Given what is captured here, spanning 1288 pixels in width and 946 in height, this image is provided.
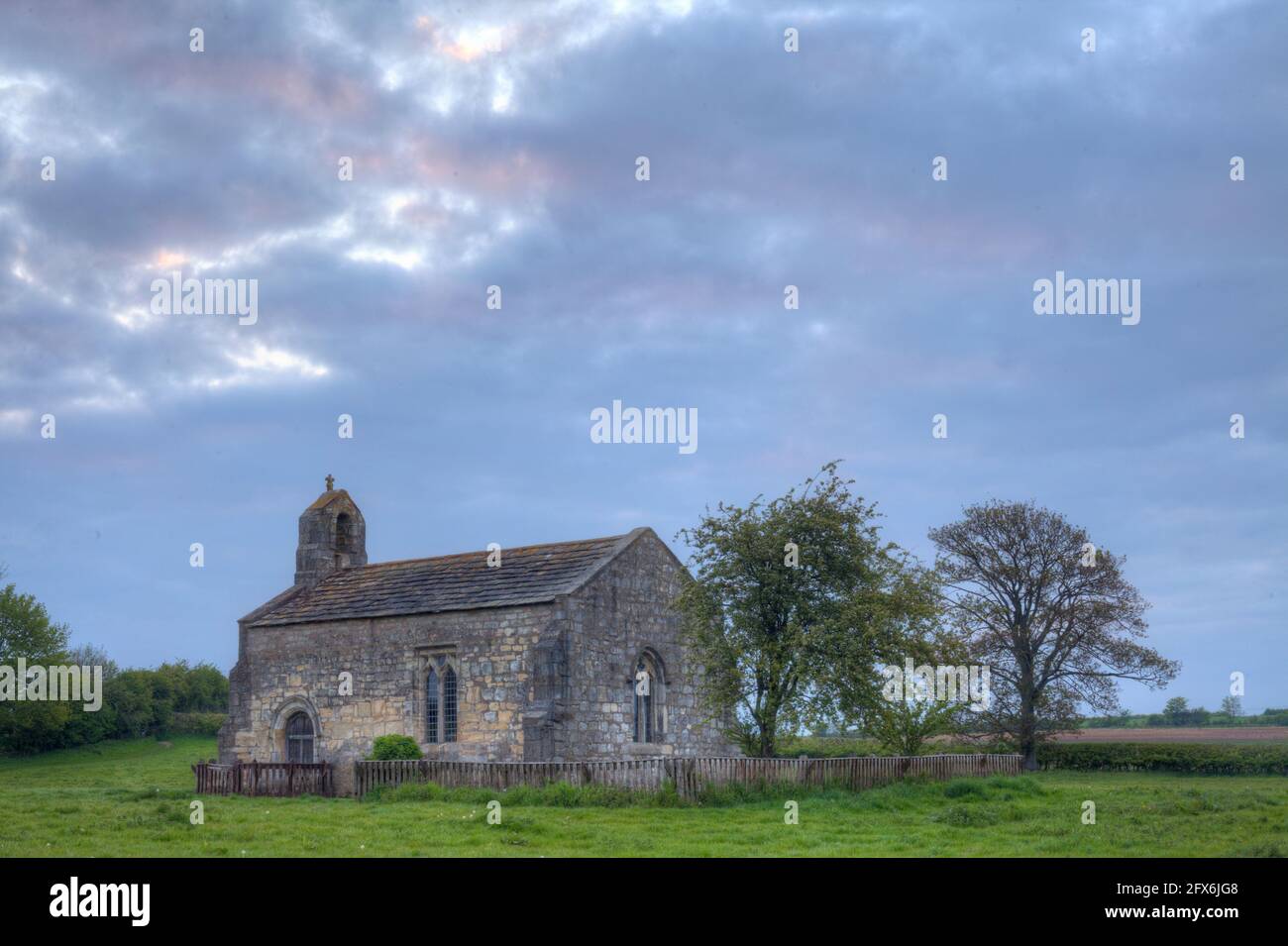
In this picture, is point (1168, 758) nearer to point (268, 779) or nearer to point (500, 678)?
point (500, 678)

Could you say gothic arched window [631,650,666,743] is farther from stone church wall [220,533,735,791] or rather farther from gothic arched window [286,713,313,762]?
gothic arched window [286,713,313,762]

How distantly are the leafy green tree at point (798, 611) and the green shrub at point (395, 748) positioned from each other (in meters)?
8.17

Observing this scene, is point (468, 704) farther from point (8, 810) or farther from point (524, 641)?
point (8, 810)

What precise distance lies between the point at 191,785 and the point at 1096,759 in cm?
3301

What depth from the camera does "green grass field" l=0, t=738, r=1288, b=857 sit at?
1667 centimetres

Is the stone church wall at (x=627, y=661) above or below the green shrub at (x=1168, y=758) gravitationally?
→ above

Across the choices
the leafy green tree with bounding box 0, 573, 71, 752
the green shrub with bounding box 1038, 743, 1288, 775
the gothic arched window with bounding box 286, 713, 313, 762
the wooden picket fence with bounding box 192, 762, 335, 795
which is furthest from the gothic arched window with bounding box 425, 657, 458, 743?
the leafy green tree with bounding box 0, 573, 71, 752

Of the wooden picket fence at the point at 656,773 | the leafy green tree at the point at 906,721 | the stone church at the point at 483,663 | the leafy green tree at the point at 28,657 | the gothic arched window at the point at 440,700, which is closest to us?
the wooden picket fence at the point at 656,773

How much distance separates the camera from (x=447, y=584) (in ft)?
113

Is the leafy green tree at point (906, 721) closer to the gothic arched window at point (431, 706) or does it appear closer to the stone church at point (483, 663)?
the stone church at point (483, 663)

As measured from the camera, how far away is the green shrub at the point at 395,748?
3048cm

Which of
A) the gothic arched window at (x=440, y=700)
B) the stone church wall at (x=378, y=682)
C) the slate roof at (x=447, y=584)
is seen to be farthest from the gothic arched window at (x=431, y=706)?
the slate roof at (x=447, y=584)

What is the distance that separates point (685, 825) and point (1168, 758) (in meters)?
30.6
